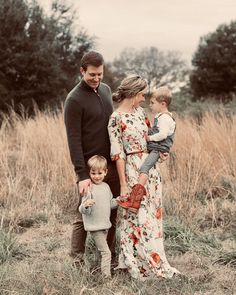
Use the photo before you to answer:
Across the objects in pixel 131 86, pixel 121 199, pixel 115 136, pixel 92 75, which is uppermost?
pixel 92 75

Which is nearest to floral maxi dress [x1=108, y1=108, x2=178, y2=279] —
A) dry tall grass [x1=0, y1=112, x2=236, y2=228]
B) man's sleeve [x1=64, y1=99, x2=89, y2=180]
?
man's sleeve [x1=64, y1=99, x2=89, y2=180]

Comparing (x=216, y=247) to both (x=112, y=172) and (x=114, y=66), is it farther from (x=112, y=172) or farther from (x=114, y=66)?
(x=114, y=66)

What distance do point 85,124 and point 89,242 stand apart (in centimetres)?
118

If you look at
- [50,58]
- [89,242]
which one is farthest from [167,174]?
[50,58]

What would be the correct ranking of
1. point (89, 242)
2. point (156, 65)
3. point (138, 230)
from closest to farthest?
1. point (138, 230)
2. point (89, 242)
3. point (156, 65)

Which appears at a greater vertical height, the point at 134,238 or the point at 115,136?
the point at 115,136

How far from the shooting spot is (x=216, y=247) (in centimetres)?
472

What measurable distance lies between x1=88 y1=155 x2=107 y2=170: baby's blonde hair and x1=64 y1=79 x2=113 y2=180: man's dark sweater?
60 mm

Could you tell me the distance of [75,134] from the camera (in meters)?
3.72

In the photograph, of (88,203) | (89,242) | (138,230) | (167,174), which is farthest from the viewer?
(167,174)

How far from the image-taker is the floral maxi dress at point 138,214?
3805mm

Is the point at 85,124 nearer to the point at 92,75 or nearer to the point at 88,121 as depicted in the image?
the point at 88,121

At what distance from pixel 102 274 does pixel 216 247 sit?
52.7 inches

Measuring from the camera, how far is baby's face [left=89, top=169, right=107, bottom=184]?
12.3 ft
